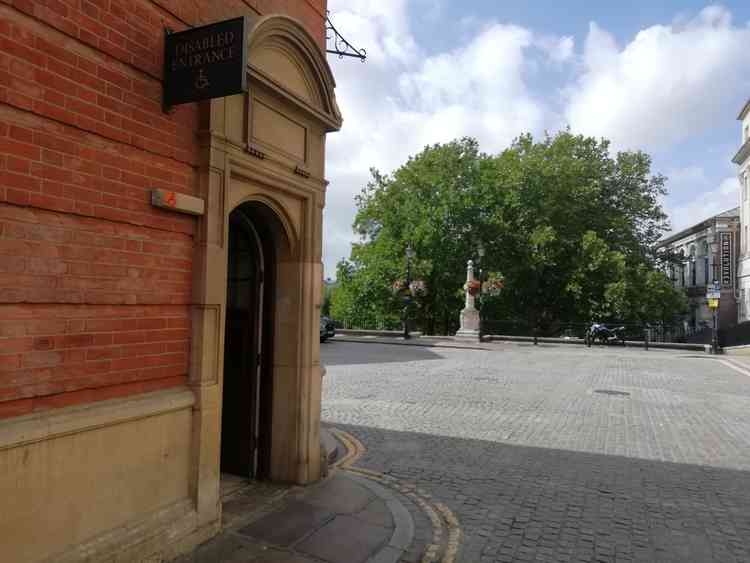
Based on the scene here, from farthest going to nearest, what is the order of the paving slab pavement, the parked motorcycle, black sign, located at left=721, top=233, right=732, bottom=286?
black sign, located at left=721, top=233, right=732, bottom=286 < the parked motorcycle < the paving slab pavement

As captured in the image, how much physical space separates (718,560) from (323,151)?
5.17m

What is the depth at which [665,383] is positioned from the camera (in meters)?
14.2

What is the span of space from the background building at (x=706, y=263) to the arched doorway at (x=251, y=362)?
4217 cm

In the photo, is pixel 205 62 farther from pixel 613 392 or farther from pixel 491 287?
pixel 491 287

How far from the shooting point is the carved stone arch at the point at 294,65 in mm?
4512

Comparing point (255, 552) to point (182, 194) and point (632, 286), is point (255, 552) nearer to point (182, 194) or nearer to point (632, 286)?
point (182, 194)

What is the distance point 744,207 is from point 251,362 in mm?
46710

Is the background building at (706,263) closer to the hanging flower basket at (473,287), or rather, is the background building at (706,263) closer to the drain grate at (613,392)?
the hanging flower basket at (473,287)

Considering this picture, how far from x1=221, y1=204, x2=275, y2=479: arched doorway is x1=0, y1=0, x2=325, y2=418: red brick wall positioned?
152 centimetres

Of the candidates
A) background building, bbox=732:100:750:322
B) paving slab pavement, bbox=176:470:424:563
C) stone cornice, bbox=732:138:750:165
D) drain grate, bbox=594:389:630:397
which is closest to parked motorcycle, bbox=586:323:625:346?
drain grate, bbox=594:389:630:397

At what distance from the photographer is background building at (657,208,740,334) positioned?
143 feet

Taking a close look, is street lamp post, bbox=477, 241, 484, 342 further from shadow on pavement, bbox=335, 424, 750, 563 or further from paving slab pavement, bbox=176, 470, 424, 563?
paving slab pavement, bbox=176, 470, 424, 563

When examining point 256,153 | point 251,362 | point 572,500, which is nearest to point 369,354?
point 251,362

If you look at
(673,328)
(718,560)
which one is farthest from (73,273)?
(673,328)
